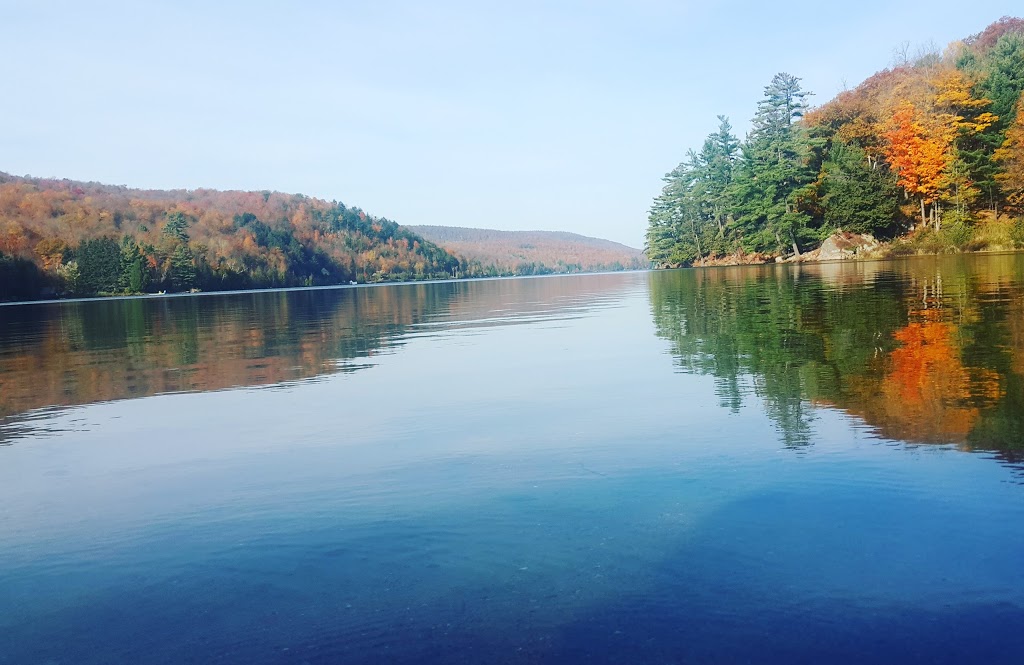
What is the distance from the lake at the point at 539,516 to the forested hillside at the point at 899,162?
61.4 metres

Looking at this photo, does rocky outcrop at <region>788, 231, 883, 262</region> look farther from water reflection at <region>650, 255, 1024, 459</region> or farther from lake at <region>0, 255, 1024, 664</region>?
lake at <region>0, 255, 1024, 664</region>

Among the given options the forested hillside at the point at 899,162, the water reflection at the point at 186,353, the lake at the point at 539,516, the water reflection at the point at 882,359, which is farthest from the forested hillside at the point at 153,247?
the lake at the point at 539,516

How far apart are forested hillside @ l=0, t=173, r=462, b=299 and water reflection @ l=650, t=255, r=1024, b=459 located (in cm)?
9809

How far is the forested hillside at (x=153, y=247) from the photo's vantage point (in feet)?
346

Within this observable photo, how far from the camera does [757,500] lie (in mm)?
5805

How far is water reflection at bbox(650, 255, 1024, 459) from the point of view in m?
7.96

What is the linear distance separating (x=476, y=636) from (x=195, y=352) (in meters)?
18.6

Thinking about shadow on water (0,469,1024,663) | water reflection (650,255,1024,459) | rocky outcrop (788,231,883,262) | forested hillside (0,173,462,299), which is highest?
forested hillside (0,173,462,299)

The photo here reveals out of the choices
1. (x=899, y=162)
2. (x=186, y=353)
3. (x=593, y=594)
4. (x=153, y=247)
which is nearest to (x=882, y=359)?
(x=593, y=594)

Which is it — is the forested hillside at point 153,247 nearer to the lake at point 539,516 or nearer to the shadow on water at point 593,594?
the lake at point 539,516

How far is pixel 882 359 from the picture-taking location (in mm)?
12070

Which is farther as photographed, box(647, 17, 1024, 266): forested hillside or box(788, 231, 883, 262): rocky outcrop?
box(788, 231, 883, 262): rocky outcrop

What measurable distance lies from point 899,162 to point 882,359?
225 feet

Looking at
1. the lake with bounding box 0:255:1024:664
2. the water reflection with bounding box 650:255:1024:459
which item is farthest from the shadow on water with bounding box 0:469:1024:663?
the water reflection with bounding box 650:255:1024:459
